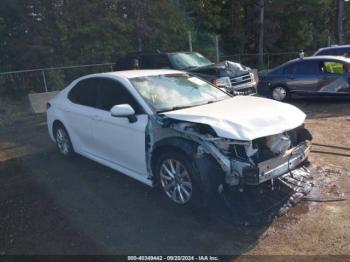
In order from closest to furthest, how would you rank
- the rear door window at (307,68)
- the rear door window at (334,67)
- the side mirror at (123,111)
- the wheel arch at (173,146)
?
1. the wheel arch at (173,146)
2. the side mirror at (123,111)
3. the rear door window at (334,67)
4. the rear door window at (307,68)

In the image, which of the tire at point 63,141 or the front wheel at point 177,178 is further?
the tire at point 63,141

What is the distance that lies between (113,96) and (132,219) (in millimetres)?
1902

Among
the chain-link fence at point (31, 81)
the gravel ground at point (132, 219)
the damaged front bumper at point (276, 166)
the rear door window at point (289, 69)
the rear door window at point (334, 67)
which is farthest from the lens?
the chain-link fence at point (31, 81)

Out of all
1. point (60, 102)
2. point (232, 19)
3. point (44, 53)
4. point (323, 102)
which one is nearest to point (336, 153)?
point (60, 102)

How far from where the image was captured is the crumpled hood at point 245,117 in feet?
13.8

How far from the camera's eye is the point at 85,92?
6254mm

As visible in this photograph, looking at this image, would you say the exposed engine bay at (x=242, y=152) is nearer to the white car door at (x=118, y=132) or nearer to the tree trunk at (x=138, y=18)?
the white car door at (x=118, y=132)

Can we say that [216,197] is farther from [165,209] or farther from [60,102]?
Answer: [60,102]

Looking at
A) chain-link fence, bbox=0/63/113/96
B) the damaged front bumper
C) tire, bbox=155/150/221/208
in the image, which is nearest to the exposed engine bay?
the damaged front bumper

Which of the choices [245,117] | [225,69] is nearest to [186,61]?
[225,69]

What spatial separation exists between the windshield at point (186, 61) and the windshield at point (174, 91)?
5417 millimetres

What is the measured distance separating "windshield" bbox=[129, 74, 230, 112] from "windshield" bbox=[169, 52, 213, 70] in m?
5.42

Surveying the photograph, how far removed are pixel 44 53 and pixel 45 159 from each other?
34.0 feet

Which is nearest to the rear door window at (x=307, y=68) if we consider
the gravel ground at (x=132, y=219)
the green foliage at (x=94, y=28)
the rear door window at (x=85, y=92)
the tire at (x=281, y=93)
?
the tire at (x=281, y=93)
